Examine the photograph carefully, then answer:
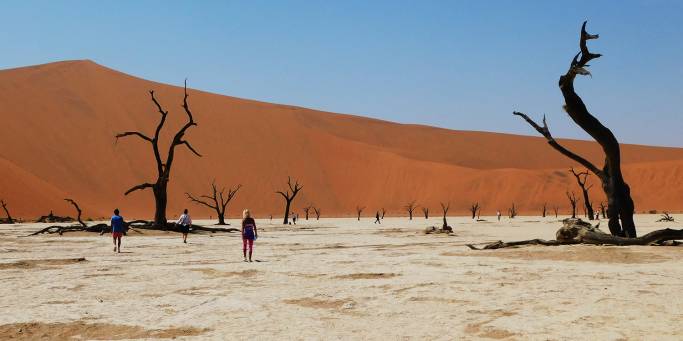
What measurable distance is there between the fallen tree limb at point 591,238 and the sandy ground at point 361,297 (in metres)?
0.79

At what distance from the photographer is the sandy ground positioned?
7309mm

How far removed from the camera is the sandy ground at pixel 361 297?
731 centimetres

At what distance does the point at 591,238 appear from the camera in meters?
17.3

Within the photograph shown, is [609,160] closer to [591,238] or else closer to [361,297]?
[591,238]

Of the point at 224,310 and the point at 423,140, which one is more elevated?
the point at 423,140

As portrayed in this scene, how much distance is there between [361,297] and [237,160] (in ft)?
322

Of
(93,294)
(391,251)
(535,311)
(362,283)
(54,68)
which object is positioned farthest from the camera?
(54,68)

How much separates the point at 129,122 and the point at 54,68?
29348mm

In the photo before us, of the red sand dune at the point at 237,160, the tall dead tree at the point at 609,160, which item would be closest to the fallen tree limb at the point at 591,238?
the tall dead tree at the point at 609,160

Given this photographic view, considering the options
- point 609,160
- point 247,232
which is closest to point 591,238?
point 609,160

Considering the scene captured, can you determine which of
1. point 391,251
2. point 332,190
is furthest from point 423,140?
point 391,251

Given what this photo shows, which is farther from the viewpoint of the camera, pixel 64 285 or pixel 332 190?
pixel 332 190

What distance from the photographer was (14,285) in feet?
38.1

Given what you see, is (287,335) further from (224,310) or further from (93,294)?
(93,294)
